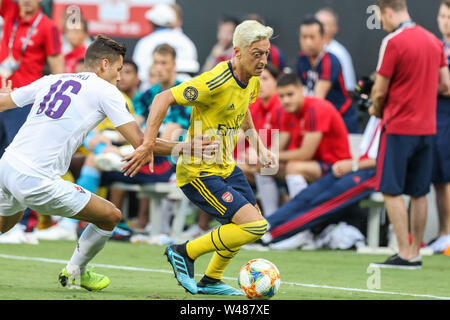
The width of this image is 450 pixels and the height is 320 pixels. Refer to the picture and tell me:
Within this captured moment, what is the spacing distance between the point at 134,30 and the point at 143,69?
2.21m

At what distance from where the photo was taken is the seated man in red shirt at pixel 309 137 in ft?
32.9

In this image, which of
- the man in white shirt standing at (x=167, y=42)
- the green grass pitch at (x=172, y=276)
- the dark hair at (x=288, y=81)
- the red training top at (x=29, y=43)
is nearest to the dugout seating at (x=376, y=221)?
the green grass pitch at (x=172, y=276)

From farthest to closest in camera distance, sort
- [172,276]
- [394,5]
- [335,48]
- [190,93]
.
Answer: [335,48] < [394,5] < [172,276] < [190,93]

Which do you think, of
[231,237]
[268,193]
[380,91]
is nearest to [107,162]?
[268,193]

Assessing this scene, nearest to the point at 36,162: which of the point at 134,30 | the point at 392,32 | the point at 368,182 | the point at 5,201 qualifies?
the point at 5,201

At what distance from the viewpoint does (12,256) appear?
821 cm

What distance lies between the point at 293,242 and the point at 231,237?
13.7ft

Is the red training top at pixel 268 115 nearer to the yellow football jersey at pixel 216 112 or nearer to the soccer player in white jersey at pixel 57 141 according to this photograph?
the yellow football jersey at pixel 216 112

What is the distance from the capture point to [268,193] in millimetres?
10492

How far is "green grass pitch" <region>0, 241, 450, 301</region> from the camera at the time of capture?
5984 millimetres

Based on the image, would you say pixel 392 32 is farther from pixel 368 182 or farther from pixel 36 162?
pixel 36 162

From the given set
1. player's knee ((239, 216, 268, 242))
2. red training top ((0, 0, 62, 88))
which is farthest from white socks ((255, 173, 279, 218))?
player's knee ((239, 216, 268, 242))

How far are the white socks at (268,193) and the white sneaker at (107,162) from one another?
5.27ft

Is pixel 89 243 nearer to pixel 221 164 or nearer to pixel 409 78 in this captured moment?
pixel 221 164
